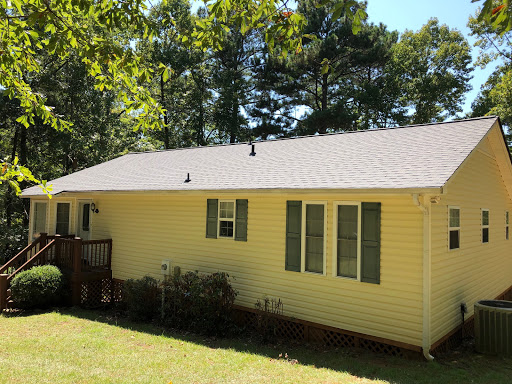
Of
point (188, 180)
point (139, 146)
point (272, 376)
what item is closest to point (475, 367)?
point (272, 376)

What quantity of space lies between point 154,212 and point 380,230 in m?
6.30

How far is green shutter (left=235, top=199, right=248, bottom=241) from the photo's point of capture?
8.59 m

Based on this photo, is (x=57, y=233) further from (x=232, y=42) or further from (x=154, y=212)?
(x=232, y=42)

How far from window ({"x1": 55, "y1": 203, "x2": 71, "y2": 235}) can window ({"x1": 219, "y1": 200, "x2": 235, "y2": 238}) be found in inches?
253

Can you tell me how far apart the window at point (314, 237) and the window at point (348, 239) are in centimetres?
33

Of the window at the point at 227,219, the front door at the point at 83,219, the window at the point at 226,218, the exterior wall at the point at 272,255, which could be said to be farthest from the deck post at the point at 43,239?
the window at the point at 226,218

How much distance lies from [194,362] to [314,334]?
Result: 255 cm

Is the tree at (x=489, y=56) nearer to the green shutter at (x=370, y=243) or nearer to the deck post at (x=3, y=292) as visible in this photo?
the green shutter at (x=370, y=243)

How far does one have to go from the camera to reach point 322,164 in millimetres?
8469

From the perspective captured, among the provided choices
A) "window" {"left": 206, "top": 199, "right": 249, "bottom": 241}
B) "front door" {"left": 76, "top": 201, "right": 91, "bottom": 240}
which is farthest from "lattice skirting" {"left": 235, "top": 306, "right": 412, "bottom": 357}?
"front door" {"left": 76, "top": 201, "right": 91, "bottom": 240}

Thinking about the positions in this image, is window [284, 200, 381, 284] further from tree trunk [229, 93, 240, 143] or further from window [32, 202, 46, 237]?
tree trunk [229, 93, 240, 143]

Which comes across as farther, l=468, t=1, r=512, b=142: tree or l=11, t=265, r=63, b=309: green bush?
l=468, t=1, r=512, b=142: tree

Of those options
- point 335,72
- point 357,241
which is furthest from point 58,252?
→ point 335,72

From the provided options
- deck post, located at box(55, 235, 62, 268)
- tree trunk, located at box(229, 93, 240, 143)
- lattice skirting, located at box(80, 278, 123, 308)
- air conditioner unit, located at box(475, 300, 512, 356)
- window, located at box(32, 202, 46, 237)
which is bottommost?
lattice skirting, located at box(80, 278, 123, 308)
